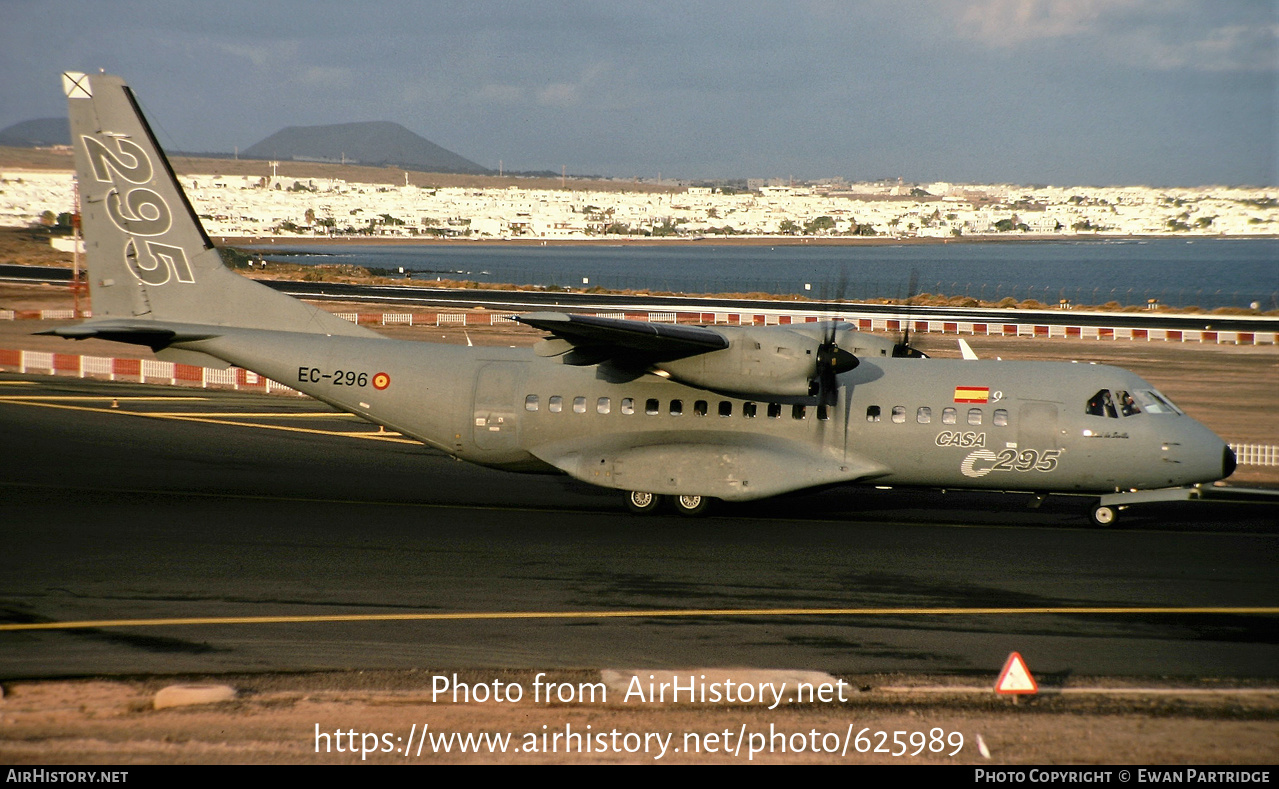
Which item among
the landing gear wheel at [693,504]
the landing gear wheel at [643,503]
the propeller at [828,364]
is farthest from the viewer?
the landing gear wheel at [643,503]

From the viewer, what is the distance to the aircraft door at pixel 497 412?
65.1 ft

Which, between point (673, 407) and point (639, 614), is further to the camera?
point (673, 407)

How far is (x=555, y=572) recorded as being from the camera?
1537 centimetres

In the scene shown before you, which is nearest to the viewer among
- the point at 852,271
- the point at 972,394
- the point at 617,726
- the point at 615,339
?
the point at 617,726

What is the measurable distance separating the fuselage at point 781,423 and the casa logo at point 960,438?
3 cm

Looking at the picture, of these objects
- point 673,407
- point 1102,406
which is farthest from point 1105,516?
point 673,407

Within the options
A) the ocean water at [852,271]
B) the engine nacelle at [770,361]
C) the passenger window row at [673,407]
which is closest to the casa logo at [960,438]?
the passenger window row at [673,407]

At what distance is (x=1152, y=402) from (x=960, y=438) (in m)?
3.86

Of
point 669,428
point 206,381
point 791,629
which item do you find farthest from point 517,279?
point 791,629

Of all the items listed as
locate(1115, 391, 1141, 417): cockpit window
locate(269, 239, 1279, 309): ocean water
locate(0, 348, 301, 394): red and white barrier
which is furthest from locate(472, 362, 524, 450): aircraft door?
locate(269, 239, 1279, 309): ocean water

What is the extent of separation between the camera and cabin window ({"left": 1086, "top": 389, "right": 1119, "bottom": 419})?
18.8 metres

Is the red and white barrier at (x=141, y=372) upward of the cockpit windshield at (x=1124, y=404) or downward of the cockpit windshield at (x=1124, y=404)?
downward

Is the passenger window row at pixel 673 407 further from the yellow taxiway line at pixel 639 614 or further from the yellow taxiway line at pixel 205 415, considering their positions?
the yellow taxiway line at pixel 205 415

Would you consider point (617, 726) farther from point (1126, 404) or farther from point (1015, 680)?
point (1126, 404)
